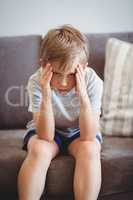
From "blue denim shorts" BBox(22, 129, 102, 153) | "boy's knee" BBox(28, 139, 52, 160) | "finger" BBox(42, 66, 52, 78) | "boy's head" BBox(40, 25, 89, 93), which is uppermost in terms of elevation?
"boy's head" BBox(40, 25, 89, 93)

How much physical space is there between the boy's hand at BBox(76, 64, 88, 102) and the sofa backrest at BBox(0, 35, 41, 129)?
0.55 meters

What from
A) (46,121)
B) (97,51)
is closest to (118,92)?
(97,51)

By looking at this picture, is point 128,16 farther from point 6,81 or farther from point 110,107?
point 6,81

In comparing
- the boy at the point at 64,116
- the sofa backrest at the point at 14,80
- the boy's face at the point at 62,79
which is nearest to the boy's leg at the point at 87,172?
the boy at the point at 64,116

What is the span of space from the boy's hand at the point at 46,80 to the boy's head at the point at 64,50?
0.07 ft

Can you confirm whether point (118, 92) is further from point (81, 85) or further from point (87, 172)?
point (87, 172)

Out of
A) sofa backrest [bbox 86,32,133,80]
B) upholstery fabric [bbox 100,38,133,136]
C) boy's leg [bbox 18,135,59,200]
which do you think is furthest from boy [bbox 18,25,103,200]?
sofa backrest [bbox 86,32,133,80]

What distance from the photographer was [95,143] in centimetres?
166

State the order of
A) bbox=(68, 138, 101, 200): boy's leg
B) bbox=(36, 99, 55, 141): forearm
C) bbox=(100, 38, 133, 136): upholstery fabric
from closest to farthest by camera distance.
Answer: bbox=(68, 138, 101, 200): boy's leg, bbox=(36, 99, 55, 141): forearm, bbox=(100, 38, 133, 136): upholstery fabric

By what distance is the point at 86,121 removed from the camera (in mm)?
1649

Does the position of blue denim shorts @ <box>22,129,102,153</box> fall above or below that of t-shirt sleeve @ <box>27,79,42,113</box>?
below

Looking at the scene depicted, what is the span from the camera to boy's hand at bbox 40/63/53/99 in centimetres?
162

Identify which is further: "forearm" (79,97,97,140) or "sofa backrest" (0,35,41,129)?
"sofa backrest" (0,35,41,129)

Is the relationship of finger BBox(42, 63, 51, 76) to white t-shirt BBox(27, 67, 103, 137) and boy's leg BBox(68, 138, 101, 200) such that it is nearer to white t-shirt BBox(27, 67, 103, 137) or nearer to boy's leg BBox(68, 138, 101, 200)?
white t-shirt BBox(27, 67, 103, 137)
